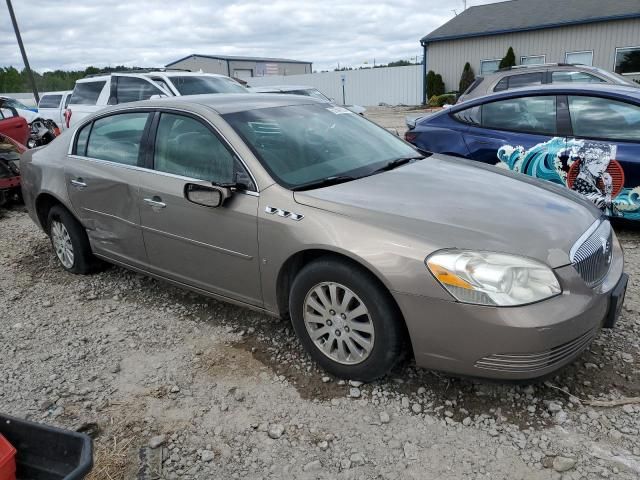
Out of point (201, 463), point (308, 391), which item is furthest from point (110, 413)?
point (308, 391)

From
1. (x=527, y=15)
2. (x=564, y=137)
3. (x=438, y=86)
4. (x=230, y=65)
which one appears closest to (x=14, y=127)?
(x=564, y=137)

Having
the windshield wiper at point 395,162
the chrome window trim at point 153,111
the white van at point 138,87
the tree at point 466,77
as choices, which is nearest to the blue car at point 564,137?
the windshield wiper at point 395,162

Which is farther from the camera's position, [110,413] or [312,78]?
[312,78]

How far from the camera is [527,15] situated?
2444 cm

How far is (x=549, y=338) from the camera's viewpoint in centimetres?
238

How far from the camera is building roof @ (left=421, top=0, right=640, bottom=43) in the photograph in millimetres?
21641

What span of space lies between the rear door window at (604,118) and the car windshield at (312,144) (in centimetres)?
214

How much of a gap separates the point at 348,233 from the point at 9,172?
6621 millimetres

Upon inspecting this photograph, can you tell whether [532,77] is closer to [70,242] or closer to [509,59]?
[70,242]

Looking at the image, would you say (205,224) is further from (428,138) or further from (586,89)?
(586,89)

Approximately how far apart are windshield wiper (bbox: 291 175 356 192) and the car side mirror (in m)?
0.42

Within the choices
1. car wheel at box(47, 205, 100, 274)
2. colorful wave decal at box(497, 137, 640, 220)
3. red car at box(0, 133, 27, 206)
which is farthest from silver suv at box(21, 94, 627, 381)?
red car at box(0, 133, 27, 206)

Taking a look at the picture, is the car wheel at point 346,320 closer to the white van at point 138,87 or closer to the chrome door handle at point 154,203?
the chrome door handle at point 154,203

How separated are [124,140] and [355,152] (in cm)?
177
